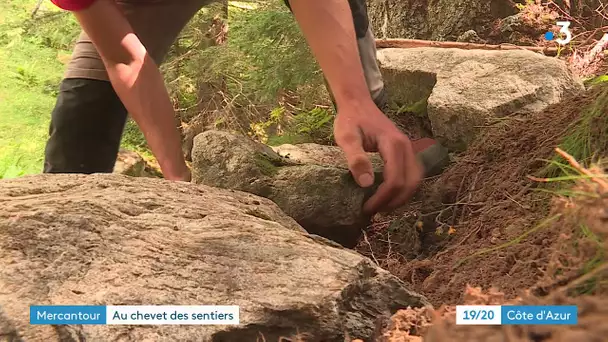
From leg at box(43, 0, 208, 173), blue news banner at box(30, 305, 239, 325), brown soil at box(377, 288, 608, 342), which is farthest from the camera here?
leg at box(43, 0, 208, 173)

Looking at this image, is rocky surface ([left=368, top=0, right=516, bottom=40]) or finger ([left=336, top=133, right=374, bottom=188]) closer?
finger ([left=336, top=133, right=374, bottom=188])

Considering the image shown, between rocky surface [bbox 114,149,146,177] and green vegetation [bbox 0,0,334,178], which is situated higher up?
green vegetation [bbox 0,0,334,178]

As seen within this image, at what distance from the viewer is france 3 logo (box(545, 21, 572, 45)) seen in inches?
85.3

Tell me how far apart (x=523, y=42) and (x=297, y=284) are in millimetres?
2025

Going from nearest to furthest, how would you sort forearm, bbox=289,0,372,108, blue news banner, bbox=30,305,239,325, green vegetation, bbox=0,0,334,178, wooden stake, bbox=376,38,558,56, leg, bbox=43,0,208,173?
blue news banner, bbox=30,305,239,325 → forearm, bbox=289,0,372,108 → leg, bbox=43,0,208,173 → wooden stake, bbox=376,38,558,56 → green vegetation, bbox=0,0,334,178

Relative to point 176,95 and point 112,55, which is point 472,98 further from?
point 176,95

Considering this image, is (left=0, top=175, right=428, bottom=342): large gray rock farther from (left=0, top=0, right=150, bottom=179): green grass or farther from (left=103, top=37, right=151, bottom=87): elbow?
(left=0, top=0, right=150, bottom=179): green grass

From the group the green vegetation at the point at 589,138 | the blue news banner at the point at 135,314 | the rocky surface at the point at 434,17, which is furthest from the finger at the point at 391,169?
the rocky surface at the point at 434,17

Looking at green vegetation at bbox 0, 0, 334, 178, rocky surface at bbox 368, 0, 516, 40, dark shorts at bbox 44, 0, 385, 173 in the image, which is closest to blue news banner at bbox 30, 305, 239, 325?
dark shorts at bbox 44, 0, 385, 173

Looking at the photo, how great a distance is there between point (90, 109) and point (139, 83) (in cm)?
35

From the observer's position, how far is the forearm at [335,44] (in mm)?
992

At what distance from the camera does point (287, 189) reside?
1.28 m

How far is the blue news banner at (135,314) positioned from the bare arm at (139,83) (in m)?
0.63

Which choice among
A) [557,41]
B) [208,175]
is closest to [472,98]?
[208,175]
